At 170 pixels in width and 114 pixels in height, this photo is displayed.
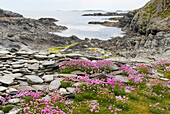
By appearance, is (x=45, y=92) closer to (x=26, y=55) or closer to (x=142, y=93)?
(x=142, y=93)

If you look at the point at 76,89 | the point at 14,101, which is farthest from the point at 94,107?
the point at 14,101

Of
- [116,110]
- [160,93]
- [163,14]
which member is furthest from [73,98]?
[163,14]

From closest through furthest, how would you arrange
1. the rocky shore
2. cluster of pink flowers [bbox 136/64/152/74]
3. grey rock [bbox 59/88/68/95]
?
the rocky shore → grey rock [bbox 59/88/68/95] → cluster of pink flowers [bbox 136/64/152/74]

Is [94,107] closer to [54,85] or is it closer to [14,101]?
[54,85]

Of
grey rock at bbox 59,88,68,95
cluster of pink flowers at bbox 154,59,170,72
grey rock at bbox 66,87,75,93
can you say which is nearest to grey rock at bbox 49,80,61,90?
grey rock at bbox 59,88,68,95

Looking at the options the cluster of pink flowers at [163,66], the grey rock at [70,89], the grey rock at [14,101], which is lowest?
the cluster of pink flowers at [163,66]

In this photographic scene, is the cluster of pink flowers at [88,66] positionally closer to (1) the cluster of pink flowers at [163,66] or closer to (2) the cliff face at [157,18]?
(1) the cluster of pink flowers at [163,66]

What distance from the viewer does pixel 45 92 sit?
832 cm

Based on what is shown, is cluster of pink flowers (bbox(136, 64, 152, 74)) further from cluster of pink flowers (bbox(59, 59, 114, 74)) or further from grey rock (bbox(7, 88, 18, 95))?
grey rock (bbox(7, 88, 18, 95))

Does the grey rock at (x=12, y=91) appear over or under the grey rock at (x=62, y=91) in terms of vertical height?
over

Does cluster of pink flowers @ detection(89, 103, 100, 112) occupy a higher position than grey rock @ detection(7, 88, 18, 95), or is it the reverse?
grey rock @ detection(7, 88, 18, 95)

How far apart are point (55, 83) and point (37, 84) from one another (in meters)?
1.12

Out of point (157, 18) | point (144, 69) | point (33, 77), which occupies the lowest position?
point (144, 69)

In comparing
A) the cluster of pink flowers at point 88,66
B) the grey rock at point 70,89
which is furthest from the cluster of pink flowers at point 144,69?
the grey rock at point 70,89
